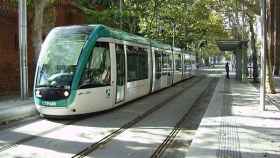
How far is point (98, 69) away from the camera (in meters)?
14.2

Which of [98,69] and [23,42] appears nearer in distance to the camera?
[98,69]

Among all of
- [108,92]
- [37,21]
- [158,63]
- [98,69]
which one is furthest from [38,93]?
[158,63]

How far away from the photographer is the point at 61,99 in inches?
517

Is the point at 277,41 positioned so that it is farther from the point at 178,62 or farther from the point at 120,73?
the point at 120,73

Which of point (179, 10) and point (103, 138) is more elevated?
point (179, 10)

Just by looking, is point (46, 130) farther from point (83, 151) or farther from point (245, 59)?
point (245, 59)

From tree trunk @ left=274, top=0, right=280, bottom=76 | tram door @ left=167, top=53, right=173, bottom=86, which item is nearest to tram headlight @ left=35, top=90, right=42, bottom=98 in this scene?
tram door @ left=167, top=53, right=173, bottom=86

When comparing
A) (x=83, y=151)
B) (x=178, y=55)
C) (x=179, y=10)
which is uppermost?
(x=179, y=10)

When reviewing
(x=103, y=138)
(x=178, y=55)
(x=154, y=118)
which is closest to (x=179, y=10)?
(x=178, y=55)

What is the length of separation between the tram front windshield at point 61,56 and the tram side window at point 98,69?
0.46 m

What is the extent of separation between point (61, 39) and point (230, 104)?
285 inches

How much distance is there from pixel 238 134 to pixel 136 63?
349 inches

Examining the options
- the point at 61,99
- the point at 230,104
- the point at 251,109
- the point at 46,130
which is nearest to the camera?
the point at 46,130

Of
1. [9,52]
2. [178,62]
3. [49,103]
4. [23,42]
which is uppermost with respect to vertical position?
[23,42]
